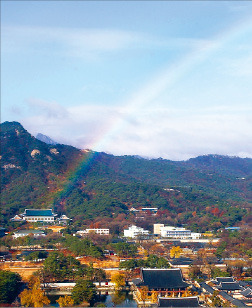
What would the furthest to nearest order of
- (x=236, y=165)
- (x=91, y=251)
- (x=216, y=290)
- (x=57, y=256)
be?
(x=236, y=165) → (x=91, y=251) → (x=57, y=256) → (x=216, y=290)

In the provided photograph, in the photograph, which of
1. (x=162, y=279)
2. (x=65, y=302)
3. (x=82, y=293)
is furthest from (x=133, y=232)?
(x=65, y=302)

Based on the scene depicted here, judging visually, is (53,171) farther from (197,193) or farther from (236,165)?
(236,165)

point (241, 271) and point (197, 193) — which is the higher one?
point (197, 193)

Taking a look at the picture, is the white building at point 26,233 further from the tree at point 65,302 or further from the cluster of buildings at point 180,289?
the tree at point 65,302

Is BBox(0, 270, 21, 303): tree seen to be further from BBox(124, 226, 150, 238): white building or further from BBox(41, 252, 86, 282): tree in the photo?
BBox(124, 226, 150, 238): white building

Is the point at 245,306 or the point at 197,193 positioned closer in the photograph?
the point at 245,306

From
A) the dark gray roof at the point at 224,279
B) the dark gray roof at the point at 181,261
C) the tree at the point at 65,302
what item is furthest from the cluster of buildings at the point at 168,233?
the tree at the point at 65,302

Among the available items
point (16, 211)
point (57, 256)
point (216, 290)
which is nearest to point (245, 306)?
point (216, 290)
